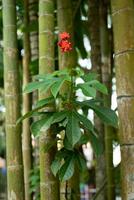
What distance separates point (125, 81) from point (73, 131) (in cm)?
29

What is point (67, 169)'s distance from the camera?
1.38m

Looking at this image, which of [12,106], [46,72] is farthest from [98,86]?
[12,106]

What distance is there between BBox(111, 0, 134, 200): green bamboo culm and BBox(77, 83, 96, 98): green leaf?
0.19 metres

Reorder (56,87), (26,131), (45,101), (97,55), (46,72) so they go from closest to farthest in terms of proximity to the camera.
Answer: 1. (56,87)
2. (45,101)
3. (46,72)
4. (26,131)
5. (97,55)

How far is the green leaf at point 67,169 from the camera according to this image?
137cm

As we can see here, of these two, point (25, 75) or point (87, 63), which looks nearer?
point (25, 75)

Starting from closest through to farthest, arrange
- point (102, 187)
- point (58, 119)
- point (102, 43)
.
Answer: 1. point (58, 119)
2. point (102, 187)
3. point (102, 43)

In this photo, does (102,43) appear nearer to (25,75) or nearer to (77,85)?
(25,75)

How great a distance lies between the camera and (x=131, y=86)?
147 cm

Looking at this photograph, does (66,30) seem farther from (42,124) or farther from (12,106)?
(42,124)

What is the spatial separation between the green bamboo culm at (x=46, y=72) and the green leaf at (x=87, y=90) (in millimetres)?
198

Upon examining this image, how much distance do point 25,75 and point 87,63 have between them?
4.12ft

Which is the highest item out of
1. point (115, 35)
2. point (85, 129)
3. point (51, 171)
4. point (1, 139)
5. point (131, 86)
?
point (115, 35)

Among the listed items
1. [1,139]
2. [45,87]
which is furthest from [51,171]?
[1,139]
